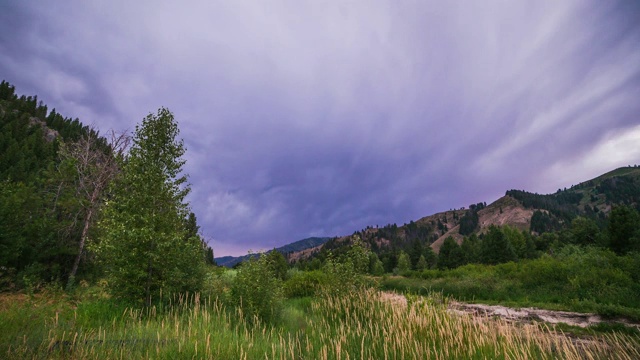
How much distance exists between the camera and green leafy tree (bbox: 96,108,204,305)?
984 cm

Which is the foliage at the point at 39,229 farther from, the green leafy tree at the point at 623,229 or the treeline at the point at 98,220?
the green leafy tree at the point at 623,229

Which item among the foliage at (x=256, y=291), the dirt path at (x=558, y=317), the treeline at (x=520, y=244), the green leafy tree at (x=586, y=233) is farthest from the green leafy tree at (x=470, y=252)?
the foliage at (x=256, y=291)

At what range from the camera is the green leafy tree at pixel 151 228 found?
32.3ft

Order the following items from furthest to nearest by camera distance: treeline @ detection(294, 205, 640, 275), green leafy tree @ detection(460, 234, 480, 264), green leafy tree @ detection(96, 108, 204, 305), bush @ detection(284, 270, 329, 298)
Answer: green leafy tree @ detection(460, 234, 480, 264) < treeline @ detection(294, 205, 640, 275) < bush @ detection(284, 270, 329, 298) < green leafy tree @ detection(96, 108, 204, 305)

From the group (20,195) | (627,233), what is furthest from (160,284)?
(627,233)

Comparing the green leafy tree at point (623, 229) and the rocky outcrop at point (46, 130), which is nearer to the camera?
the green leafy tree at point (623, 229)

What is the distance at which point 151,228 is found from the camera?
10062 mm

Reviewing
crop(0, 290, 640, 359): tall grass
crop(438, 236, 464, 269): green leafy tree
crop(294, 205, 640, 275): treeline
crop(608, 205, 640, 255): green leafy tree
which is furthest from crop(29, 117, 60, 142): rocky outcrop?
crop(608, 205, 640, 255): green leafy tree

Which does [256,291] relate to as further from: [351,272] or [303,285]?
[303,285]

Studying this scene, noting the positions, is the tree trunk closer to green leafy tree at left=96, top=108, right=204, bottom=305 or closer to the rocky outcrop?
green leafy tree at left=96, top=108, right=204, bottom=305

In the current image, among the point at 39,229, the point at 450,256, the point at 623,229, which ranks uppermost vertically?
the point at 39,229

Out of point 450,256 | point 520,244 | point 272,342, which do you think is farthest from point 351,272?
point 520,244

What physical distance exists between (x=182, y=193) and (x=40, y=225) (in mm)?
8802

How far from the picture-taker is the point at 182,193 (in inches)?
469
